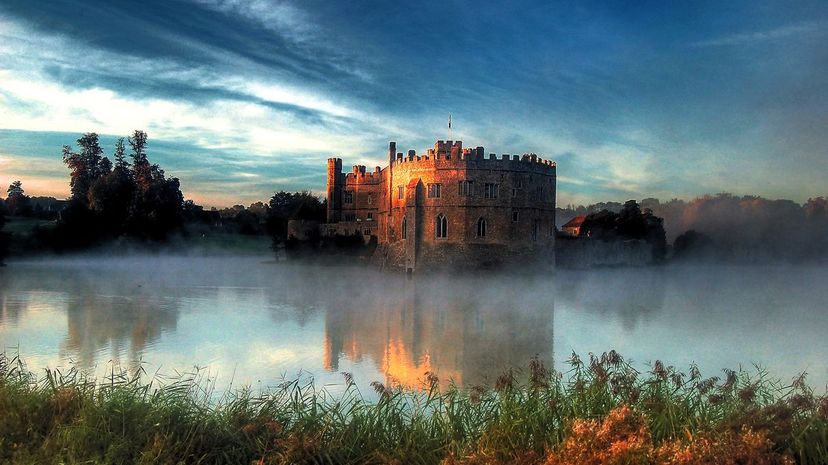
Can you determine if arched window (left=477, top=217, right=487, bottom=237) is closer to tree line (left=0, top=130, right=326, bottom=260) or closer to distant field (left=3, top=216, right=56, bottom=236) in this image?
tree line (left=0, top=130, right=326, bottom=260)

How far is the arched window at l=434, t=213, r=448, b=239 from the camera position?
40875 millimetres

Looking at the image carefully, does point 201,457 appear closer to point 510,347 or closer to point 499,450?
point 499,450

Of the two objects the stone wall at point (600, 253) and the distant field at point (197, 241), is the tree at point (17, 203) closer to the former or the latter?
the distant field at point (197, 241)

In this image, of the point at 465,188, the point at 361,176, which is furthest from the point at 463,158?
the point at 361,176

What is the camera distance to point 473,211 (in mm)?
40469

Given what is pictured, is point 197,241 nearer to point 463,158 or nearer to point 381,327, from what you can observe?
point 463,158

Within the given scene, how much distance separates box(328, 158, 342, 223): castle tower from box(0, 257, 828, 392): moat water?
888 inches

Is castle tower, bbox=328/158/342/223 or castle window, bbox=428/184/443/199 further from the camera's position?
castle tower, bbox=328/158/342/223

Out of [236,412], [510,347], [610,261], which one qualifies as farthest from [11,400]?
[610,261]

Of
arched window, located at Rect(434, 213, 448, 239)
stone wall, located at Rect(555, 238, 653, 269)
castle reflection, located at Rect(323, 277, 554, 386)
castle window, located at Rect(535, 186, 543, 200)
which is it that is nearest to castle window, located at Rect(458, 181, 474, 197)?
arched window, located at Rect(434, 213, 448, 239)

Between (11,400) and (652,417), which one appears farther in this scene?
(11,400)

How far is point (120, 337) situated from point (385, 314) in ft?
27.5

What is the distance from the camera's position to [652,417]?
21.0ft

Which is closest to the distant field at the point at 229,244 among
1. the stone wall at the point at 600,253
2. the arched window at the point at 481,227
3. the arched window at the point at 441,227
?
the arched window at the point at 441,227
